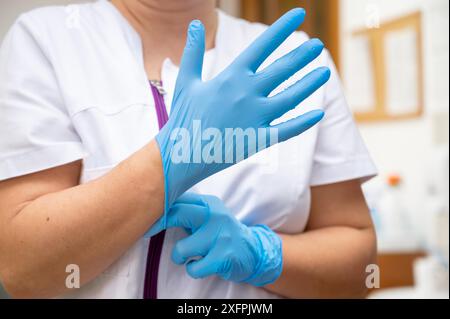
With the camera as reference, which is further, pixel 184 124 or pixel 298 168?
pixel 298 168

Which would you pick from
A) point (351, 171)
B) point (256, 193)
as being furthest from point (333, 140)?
point (256, 193)

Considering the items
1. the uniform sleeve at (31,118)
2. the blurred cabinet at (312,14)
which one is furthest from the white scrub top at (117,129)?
the blurred cabinet at (312,14)

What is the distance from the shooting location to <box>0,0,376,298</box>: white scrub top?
77 cm

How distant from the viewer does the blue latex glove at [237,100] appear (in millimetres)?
711

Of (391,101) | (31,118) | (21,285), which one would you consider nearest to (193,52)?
(31,118)

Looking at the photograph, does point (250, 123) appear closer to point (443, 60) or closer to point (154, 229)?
point (154, 229)

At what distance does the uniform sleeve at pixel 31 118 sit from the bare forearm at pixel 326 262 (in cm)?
38

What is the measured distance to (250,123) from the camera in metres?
0.72

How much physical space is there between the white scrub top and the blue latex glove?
114 mm

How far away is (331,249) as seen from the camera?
2.97 feet

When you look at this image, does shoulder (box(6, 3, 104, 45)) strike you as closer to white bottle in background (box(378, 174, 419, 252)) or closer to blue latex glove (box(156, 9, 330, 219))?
blue latex glove (box(156, 9, 330, 219))

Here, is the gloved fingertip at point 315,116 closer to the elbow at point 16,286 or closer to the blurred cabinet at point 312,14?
the elbow at point 16,286

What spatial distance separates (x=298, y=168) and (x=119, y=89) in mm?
315

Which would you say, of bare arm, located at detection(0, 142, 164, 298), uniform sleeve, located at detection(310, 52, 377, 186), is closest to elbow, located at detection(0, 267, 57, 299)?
bare arm, located at detection(0, 142, 164, 298)
